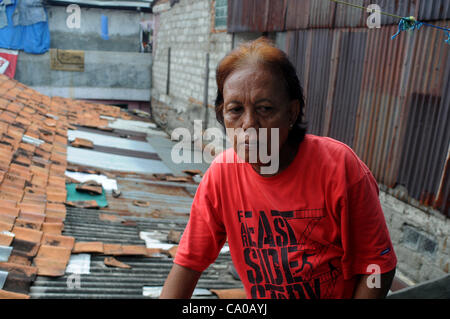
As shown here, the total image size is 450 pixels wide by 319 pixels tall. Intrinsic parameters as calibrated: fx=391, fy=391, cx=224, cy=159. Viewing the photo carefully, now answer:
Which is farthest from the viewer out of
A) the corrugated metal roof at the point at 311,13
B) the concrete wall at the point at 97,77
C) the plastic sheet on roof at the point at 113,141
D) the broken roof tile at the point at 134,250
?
the concrete wall at the point at 97,77

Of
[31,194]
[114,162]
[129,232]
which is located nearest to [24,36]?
[114,162]

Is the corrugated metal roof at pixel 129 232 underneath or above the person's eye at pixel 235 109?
underneath

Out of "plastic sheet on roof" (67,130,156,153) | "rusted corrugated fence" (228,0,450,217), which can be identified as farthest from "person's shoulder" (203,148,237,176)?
"plastic sheet on roof" (67,130,156,153)

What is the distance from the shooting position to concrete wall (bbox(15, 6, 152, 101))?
17.6 m

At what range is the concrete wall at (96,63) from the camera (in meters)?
17.6

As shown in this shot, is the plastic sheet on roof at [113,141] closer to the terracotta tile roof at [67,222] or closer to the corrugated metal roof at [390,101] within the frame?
the terracotta tile roof at [67,222]

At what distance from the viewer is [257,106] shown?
1322mm

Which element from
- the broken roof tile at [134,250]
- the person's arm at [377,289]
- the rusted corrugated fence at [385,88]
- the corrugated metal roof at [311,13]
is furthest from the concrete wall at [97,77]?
the person's arm at [377,289]

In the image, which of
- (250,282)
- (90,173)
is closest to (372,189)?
(250,282)

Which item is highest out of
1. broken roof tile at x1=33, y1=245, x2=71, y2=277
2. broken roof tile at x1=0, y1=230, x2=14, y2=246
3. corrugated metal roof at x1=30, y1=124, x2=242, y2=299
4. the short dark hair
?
the short dark hair

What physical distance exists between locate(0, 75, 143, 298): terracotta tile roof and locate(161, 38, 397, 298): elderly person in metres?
2.05

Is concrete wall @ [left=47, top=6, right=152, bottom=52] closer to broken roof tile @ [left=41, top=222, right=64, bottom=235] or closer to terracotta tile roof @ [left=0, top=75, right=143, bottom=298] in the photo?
terracotta tile roof @ [left=0, top=75, right=143, bottom=298]

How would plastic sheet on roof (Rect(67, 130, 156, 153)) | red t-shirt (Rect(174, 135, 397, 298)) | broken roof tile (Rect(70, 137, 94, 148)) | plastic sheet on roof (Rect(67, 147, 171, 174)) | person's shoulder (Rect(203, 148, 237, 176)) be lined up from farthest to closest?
plastic sheet on roof (Rect(67, 130, 156, 153)) < broken roof tile (Rect(70, 137, 94, 148)) < plastic sheet on roof (Rect(67, 147, 171, 174)) < person's shoulder (Rect(203, 148, 237, 176)) < red t-shirt (Rect(174, 135, 397, 298))
